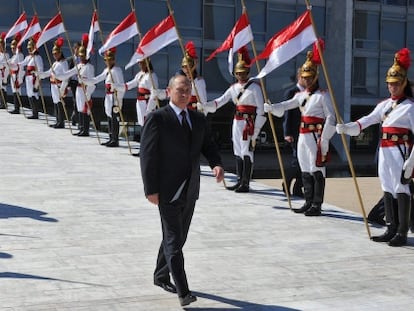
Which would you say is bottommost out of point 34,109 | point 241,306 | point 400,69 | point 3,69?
point 34,109

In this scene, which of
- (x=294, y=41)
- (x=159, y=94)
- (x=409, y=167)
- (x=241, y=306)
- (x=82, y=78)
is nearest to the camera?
(x=241, y=306)

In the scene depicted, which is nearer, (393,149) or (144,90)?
(393,149)

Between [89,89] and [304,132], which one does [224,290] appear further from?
[89,89]

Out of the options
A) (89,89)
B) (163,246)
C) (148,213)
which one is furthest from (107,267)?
(89,89)

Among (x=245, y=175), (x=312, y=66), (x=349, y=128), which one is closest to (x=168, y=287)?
(x=349, y=128)

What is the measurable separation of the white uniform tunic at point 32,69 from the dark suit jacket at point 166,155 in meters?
12.6

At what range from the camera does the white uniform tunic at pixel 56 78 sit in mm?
15884

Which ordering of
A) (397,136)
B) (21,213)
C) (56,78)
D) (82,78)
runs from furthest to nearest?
(56,78), (82,78), (21,213), (397,136)

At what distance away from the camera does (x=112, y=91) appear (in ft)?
46.9

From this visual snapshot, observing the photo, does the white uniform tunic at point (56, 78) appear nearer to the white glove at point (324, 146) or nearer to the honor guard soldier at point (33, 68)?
the honor guard soldier at point (33, 68)

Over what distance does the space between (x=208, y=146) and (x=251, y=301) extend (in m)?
1.28

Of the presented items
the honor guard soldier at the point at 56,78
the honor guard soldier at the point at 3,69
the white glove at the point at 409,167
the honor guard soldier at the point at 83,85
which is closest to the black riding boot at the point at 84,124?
the honor guard soldier at the point at 83,85

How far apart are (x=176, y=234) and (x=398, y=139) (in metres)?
3.11

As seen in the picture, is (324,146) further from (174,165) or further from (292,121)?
(174,165)
